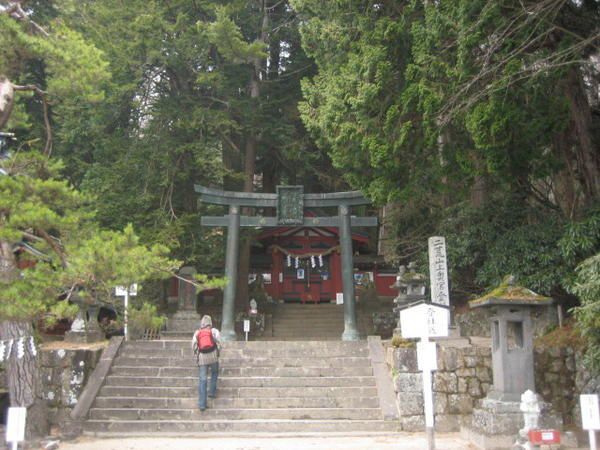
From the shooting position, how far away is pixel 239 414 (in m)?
9.20

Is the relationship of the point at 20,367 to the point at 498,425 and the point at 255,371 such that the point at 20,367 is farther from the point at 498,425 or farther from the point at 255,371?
the point at 498,425

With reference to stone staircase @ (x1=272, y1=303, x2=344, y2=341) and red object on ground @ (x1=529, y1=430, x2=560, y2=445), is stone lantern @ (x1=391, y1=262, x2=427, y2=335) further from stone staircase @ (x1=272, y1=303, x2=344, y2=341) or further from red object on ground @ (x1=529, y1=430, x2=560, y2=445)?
stone staircase @ (x1=272, y1=303, x2=344, y2=341)

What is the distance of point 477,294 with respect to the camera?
13.3m

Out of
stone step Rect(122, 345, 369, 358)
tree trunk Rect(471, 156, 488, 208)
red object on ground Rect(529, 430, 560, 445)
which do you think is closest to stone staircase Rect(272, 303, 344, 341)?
tree trunk Rect(471, 156, 488, 208)

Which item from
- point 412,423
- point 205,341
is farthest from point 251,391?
point 412,423

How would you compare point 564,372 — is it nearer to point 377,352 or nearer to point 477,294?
point 377,352

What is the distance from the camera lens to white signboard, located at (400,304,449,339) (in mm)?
6734

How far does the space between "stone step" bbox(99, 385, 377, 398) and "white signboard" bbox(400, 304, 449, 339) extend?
319cm

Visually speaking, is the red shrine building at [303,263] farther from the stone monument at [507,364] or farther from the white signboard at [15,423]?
the white signboard at [15,423]

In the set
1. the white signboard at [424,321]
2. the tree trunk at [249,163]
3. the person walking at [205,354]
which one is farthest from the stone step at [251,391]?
the tree trunk at [249,163]

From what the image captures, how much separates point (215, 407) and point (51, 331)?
33.1 ft

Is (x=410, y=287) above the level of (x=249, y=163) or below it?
below

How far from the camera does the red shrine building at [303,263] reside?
23.6 m

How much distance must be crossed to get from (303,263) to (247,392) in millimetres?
14301
